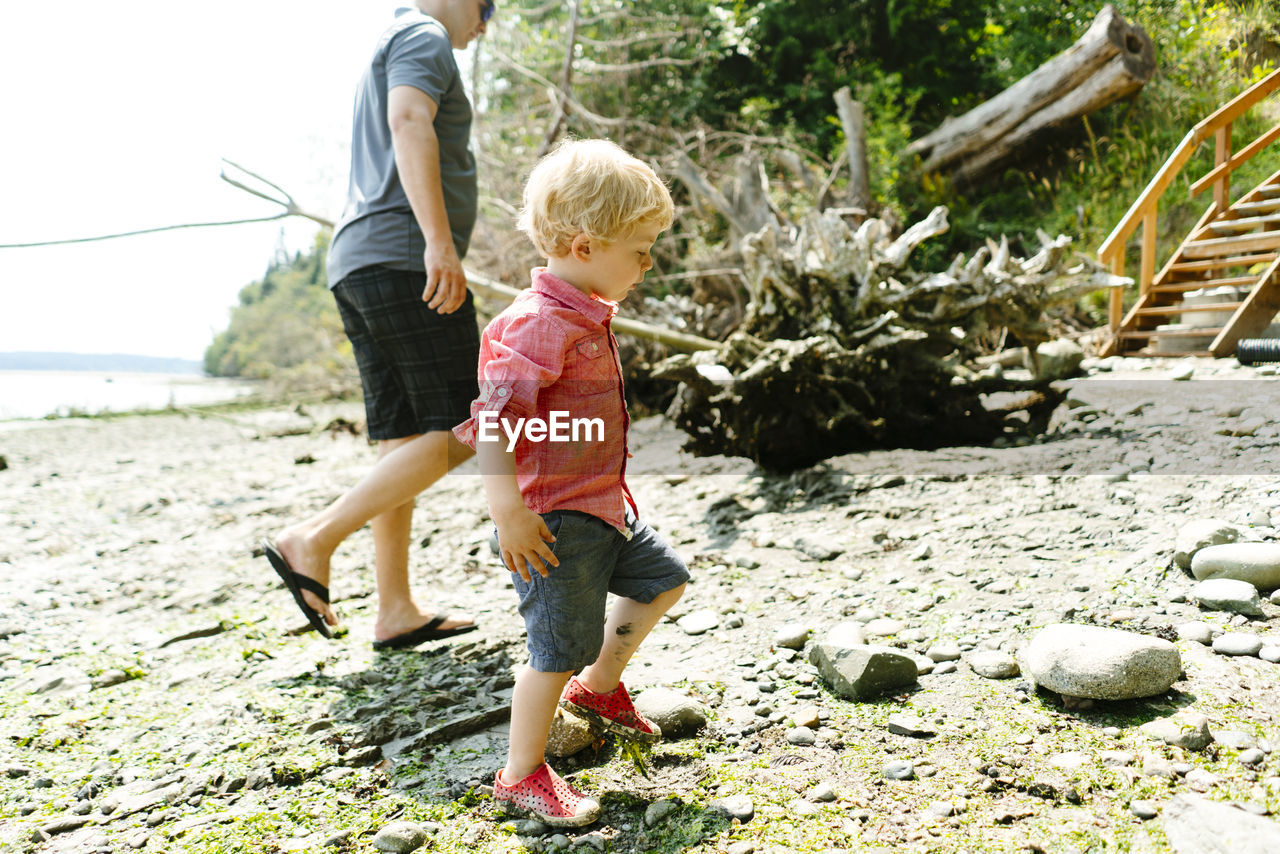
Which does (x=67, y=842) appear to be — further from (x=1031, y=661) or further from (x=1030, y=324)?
(x=1030, y=324)

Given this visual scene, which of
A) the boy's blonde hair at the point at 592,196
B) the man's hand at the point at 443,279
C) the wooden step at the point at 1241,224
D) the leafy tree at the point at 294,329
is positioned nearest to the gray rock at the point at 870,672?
the boy's blonde hair at the point at 592,196

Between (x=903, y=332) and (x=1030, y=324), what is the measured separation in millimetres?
951

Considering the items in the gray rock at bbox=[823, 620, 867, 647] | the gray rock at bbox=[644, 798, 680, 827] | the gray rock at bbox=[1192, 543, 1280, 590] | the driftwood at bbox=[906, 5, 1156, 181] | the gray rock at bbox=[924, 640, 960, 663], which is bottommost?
the gray rock at bbox=[644, 798, 680, 827]

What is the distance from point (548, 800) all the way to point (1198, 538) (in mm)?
1969

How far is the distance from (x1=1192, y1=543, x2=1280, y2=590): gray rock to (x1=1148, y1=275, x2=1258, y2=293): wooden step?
4.16m

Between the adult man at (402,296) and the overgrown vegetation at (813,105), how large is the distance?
440cm

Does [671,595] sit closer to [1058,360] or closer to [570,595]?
[570,595]

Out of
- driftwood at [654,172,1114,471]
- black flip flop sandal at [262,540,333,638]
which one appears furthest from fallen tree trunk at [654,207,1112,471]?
black flip flop sandal at [262,540,333,638]

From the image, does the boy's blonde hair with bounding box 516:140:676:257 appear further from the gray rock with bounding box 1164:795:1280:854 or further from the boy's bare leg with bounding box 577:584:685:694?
the gray rock with bounding box 1164:795:1280:854

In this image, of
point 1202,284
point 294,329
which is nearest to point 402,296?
point 1202,284

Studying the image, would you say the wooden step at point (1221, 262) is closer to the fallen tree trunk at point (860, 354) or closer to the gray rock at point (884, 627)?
the fallen tree trunk at point (860, 354)

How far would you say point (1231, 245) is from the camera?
529cm

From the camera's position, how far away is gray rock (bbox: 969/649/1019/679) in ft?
6.35

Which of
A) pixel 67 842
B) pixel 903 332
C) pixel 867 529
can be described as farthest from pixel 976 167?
pixel 67 842
